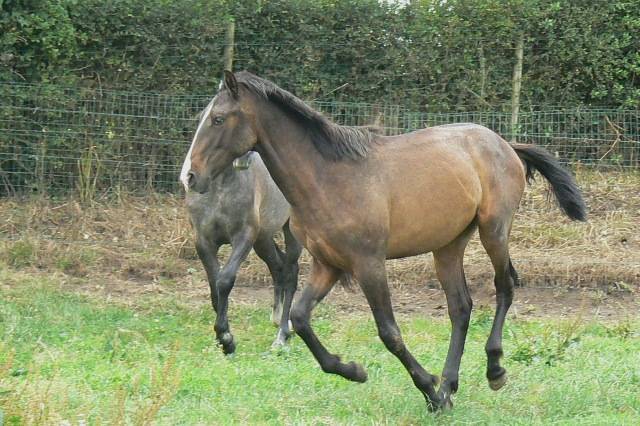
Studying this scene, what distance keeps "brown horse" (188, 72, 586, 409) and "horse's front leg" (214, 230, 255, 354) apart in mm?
2329

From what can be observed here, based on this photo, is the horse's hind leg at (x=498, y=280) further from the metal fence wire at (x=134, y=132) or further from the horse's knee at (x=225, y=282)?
the metal fence wire at (x=134, y=132)

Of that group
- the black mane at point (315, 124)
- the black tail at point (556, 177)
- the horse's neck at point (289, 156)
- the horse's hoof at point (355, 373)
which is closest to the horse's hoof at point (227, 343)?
the horse's hoof at point (355, 373)

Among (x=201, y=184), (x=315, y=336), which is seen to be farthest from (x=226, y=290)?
(x=201, y=184)

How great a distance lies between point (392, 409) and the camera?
21.3ft

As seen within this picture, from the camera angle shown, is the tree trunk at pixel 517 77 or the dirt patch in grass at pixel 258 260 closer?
the dirt patch in grass at pixel 258 260

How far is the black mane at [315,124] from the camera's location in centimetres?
663

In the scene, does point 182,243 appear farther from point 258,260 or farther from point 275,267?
point 275,267

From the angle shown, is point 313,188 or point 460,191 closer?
point 313,188

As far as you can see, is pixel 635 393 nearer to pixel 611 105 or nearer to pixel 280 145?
pixel 280 145

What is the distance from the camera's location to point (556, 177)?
8.38 m

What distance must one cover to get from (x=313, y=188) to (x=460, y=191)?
3.87 feet

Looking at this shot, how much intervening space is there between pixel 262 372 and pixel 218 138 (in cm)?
196

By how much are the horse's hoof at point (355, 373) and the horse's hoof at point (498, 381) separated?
1100 millimetres

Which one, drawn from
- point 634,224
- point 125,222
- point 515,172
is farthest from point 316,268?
point 634,224
